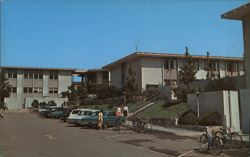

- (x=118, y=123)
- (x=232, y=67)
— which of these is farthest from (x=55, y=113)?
(x=232, y=67)

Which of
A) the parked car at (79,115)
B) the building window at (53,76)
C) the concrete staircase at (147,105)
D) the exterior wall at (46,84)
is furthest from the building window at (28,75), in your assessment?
the parked car at (79,115)

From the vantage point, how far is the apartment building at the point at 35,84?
80875mm

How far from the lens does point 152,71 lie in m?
52.2

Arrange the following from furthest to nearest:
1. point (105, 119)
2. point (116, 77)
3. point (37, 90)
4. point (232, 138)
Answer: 1. point (37, 90)
2. point (116, 77)
3. point (105, 119)
4. point (232, 138)

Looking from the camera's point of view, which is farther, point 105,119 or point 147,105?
point 147,105

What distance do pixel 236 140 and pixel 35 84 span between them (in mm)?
69544

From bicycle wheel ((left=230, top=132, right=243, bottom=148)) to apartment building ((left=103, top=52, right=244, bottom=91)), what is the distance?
31281 mm

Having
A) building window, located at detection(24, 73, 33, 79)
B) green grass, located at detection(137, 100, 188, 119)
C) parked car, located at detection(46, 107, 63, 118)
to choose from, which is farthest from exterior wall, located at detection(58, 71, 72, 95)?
green grass, located at detection(137, 100, 188, 119)

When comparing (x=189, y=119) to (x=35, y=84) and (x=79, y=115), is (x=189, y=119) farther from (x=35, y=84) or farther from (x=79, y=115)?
(x=35, y=84)

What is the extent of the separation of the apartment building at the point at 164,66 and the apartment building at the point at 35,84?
97.2ft

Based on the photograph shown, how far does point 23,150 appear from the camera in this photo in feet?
52.2

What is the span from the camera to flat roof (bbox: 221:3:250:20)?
26.4 m

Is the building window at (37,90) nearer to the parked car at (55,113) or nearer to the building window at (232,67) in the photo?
the parked car at (55,113)

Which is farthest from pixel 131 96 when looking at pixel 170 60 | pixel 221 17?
pixel 221 17
